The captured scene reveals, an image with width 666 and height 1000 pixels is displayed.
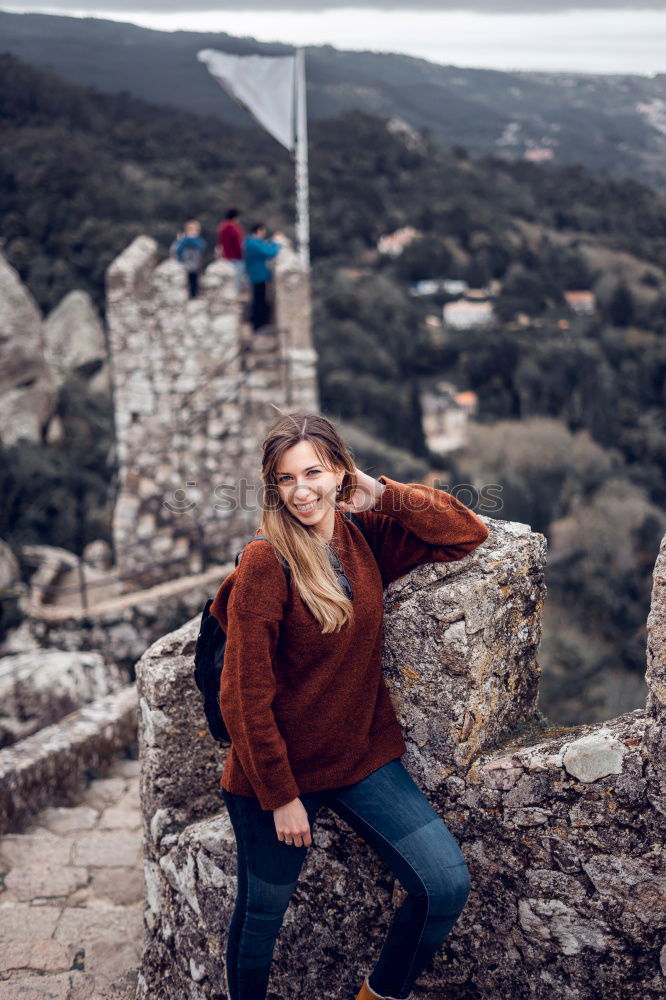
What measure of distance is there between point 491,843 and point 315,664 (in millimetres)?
672

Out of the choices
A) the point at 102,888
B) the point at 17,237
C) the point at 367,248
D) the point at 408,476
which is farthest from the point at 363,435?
the point at 102,888

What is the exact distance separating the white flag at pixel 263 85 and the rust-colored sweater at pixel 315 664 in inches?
341

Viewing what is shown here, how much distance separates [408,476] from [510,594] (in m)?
13.6

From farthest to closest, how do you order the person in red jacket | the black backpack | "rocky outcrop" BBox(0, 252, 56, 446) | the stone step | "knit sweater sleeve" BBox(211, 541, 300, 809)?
1. "rocky outcrop" BBox(0, 252, 56, 446)
2. the person in red jacket
3. the stone step
4. the black backpack
5. "knit sweater sleeve" BBox(211, 541, 300, 809)

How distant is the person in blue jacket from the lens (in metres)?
7.52

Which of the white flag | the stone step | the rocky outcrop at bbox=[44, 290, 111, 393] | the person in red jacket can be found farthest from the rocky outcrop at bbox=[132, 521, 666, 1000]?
the rocky outcrop at bbox=[44, 290, 111, 393]

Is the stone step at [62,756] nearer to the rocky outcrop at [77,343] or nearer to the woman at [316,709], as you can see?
the woman at [316,709]

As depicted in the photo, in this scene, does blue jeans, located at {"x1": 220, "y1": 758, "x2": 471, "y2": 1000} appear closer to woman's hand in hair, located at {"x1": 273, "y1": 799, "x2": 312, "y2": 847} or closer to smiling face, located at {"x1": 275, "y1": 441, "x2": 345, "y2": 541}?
woman's hand in hair, located at {"x1": 273, "y1": 799, "x2": 312, "y2": 847}

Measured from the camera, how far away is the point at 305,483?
212cm

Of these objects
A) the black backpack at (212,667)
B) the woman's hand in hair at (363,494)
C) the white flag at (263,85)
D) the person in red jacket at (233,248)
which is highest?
the white flag at (263,85)

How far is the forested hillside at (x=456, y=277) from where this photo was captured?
1708 cm

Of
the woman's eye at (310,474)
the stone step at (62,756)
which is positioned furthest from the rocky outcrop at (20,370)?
the woman's eye at (310,474)

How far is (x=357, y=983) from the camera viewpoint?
7.66 ft

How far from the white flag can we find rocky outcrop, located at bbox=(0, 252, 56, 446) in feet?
13.7
